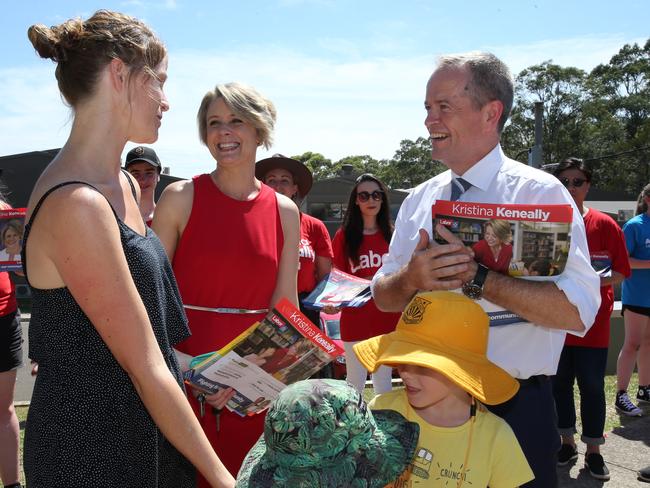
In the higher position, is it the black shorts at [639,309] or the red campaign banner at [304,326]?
the red campaign banner at [304,326]

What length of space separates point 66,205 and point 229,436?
1456 mm

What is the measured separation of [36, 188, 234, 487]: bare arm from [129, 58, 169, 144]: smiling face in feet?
1.10

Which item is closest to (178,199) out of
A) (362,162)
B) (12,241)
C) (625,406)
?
(12,241)

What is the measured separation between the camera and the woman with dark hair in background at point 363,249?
17.6ft

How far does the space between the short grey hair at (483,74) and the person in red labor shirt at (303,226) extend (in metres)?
3.00

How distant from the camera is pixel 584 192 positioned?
205 inches

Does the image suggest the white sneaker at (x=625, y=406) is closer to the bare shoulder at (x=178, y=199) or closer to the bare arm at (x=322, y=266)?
the bare arm at (x=322, y=266)

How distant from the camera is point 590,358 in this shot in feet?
15.4

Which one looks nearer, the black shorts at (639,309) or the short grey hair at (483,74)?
the short grey hair at (483,74)

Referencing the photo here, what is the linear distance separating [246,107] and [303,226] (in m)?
2.82

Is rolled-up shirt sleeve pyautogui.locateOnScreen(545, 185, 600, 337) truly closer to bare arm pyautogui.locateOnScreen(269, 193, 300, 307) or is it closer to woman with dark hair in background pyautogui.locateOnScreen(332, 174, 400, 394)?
bare arm pyautogui.locateOnScreen(269, 193, 300, 307)

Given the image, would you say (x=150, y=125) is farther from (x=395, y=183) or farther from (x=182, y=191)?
(x=395, y=183)

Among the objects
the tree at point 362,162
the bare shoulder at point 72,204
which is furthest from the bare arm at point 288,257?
the tree at point 362,162

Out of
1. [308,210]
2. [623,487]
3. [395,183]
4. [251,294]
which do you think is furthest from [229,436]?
[395,183]
